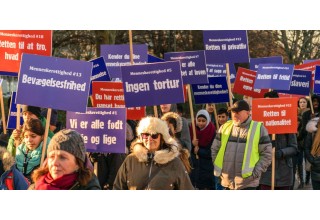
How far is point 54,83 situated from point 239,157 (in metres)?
2.14

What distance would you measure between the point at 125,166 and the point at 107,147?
211 cm

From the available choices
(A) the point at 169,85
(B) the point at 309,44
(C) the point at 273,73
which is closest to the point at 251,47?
(B) the point at 309,44

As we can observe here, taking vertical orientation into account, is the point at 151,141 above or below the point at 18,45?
below

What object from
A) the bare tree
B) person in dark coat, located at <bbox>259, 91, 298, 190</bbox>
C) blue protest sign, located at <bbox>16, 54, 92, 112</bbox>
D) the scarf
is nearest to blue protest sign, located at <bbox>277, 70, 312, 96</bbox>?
person in dark coat, located at <bbox>259, 91, 298, 190</bbox>

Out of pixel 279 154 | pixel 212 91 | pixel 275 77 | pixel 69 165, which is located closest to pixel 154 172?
pixel 69 165

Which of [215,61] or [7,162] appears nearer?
[7,162]

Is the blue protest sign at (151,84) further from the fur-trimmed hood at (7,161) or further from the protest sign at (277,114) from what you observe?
the fur-trimmed hood at (7,161)

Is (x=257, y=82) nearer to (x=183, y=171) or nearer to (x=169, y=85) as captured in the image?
(x=169, y=85)

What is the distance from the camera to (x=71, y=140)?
5.50 m

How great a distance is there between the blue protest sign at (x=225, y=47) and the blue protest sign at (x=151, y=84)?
309 centimetres

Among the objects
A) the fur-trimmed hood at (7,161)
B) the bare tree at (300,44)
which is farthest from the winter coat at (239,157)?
the bare tree at (300,44)

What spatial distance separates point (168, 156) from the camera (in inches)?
264

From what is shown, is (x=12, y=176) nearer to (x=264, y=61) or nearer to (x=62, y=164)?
(x=62, y=164)

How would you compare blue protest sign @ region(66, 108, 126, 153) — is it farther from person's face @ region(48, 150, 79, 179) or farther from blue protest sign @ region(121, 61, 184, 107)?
person's face @ region(48, 150, 79, 179)
